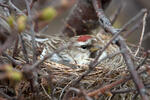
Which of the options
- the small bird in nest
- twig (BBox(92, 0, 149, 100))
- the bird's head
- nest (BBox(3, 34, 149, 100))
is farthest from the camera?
the bird's head

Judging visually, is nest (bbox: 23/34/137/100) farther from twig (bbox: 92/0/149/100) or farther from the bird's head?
the bird's head

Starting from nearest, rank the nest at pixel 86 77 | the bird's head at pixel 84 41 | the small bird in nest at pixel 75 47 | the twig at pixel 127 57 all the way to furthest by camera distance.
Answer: the twig at pixel 127 57
the nest at pixel 86 77
the small bird in nest at pixel 75 47
the bird's head at pixel 84 41

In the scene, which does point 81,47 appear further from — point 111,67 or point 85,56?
point 111,67

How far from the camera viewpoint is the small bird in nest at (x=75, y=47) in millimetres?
2822

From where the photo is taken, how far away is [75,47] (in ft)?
9.82

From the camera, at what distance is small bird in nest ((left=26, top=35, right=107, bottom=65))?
2822 mm

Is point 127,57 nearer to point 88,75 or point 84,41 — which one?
point 88,75

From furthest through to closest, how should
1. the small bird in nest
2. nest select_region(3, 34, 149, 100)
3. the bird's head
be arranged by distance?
the bird's head
the small bird in nest
nest select_region(3, 34, 149, 100)

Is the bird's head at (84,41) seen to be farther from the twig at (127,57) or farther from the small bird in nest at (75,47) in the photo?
the twig at (127,57)

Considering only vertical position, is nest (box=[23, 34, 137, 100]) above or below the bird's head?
below

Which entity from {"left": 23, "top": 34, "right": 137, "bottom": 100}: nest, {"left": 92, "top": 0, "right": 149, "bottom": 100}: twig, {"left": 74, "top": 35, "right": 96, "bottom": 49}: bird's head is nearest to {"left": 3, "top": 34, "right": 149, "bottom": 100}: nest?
{"left": 23, "top": 34, "right": 137, "bottom": 100}: nest

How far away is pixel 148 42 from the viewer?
16.0 feet

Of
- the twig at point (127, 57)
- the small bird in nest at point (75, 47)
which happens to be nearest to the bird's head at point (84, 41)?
the small bird in nest at point (75, 47)

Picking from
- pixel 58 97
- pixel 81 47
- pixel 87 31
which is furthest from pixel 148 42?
pixel 58 97
